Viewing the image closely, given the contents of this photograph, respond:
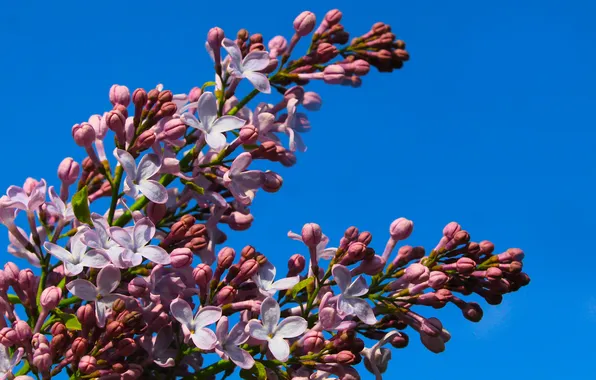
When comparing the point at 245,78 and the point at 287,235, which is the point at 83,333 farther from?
the point at 245,78

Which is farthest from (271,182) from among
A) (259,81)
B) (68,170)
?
(68,170)

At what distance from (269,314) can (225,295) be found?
0.17 metres

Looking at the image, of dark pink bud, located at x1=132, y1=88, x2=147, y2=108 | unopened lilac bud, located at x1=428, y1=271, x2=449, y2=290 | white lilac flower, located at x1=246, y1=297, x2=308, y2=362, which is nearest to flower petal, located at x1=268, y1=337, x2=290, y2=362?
white lilac flower, located at x1=246, y1=297, x2=308, y2=362

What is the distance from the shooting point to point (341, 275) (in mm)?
3213

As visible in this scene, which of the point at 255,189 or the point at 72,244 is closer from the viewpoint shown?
the point at 72,244

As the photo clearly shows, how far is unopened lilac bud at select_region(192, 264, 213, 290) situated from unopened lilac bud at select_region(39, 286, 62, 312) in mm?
465

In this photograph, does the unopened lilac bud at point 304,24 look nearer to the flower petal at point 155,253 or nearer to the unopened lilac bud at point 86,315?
the flower petal at point 155,253

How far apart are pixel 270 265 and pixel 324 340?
34cm

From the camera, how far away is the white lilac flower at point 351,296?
126 inches

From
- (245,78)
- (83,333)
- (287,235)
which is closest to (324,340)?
(287,235)

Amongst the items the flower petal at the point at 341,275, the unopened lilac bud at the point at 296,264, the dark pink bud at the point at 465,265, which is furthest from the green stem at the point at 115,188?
the dark pink bud at the point at 465,265

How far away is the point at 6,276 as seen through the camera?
10.6 ft

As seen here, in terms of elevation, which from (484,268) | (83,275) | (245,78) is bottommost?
(83,275)

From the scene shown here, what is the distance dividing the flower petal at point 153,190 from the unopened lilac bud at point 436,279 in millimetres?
983
